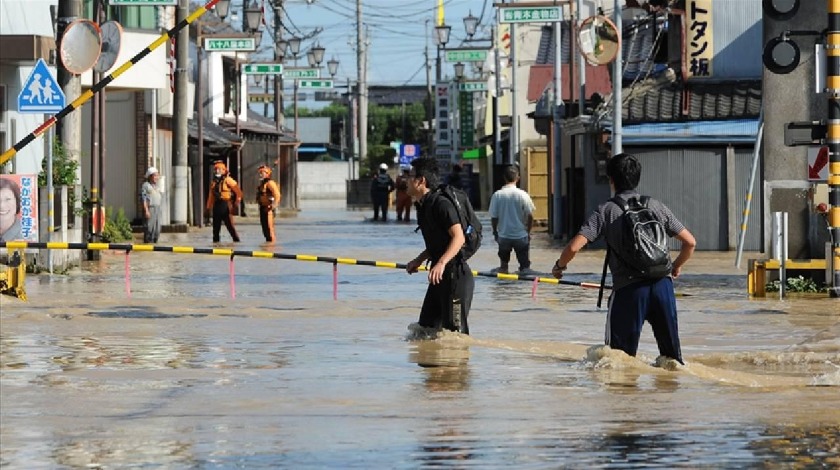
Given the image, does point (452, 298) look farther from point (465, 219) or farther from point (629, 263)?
point (629, 263)

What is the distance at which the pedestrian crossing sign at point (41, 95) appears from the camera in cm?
2417

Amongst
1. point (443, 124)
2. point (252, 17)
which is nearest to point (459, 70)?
point (443, 124)

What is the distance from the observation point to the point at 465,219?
1463 centimetres

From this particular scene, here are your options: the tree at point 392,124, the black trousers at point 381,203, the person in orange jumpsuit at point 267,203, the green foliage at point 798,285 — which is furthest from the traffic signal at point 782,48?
the tree at point 392,124

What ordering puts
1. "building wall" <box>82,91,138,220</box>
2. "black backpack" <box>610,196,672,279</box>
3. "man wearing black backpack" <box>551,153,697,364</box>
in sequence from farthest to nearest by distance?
"building wall" <box>82,91,138,220</box>
"man wearing black backpack" <box>551,153,697,364</box>
"black backpack" <box>610,196,672,279</box>

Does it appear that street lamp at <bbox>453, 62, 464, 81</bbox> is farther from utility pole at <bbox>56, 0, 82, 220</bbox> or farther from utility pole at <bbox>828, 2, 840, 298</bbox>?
utility pole at <bbox>828, 2, 840, 298</bbox>

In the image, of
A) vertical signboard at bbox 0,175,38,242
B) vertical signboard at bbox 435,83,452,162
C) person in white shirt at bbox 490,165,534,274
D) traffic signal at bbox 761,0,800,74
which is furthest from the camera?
vertical signboard at bbox 435,83,452,162

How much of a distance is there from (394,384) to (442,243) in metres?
2.27

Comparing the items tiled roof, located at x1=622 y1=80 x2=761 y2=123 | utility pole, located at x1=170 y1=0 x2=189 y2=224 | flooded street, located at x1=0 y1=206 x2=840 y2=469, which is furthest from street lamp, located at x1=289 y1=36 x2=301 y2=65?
flooded street, located at x1=0 y1=206 x2=840 y2=469

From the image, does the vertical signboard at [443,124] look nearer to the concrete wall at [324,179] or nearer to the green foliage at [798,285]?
the concrete wall at [324,179]

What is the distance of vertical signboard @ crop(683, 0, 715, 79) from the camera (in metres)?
35.2

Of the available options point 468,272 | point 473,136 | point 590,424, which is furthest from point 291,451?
point 473,136

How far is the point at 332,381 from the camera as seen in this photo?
41.8 ft

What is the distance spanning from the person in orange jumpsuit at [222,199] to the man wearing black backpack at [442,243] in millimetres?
24047
